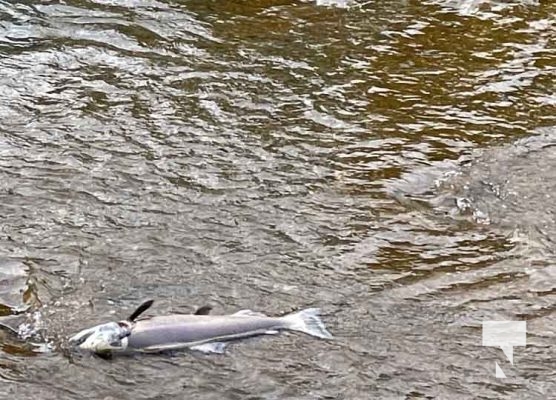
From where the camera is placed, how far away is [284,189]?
5.72 m

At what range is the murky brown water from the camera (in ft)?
14.5

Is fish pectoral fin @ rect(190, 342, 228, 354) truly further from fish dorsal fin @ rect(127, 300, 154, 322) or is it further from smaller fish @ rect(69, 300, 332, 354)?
fish dorsal fin @ rect(127, 300, 154, 322)

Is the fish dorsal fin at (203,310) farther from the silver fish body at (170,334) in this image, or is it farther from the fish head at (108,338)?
the fish head at (108,338)

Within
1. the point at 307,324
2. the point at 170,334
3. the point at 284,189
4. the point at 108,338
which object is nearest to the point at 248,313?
the point at 307,324

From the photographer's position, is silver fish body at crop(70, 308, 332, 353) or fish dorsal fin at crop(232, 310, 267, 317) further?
fish dorsal fin at crop(232, 310, 267, 317)

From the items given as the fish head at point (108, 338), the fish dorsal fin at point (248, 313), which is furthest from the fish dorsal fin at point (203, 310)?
the fish head at point (108, 338)

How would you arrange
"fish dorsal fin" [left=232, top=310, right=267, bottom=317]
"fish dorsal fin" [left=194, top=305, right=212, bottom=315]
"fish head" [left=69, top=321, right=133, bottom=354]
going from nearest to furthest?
"fish head" [left=69, top=321, right=133, bottom=354] < "fish dorsal fin" [left=194, top=305, right=212, bottom=315] < "fish dorsal fin" [left=232, top=310, right=267, bottom=317]

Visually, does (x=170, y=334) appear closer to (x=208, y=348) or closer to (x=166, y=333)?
(x=166, y=333)

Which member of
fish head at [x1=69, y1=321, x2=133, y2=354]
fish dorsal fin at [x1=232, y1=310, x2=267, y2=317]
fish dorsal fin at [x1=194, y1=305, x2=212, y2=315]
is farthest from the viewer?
fish dorsal fin at [x1=232, y1=310, x2=267, y2=317]

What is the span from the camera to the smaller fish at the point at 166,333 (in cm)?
427

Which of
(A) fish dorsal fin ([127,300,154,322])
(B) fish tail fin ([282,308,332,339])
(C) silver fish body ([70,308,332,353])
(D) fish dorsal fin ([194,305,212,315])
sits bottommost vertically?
(B) fish tail fin ([282,308,332,339])

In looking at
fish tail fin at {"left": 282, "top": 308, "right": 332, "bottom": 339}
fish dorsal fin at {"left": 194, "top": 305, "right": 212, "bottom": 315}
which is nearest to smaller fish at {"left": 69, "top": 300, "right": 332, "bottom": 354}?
fish dorsal fin at {"left": 194, "top": 305, "right": 212, "bottom": 315}

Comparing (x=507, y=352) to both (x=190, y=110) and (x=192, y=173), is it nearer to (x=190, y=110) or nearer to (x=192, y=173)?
(x=192, y=173)

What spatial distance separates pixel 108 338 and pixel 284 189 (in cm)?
173
